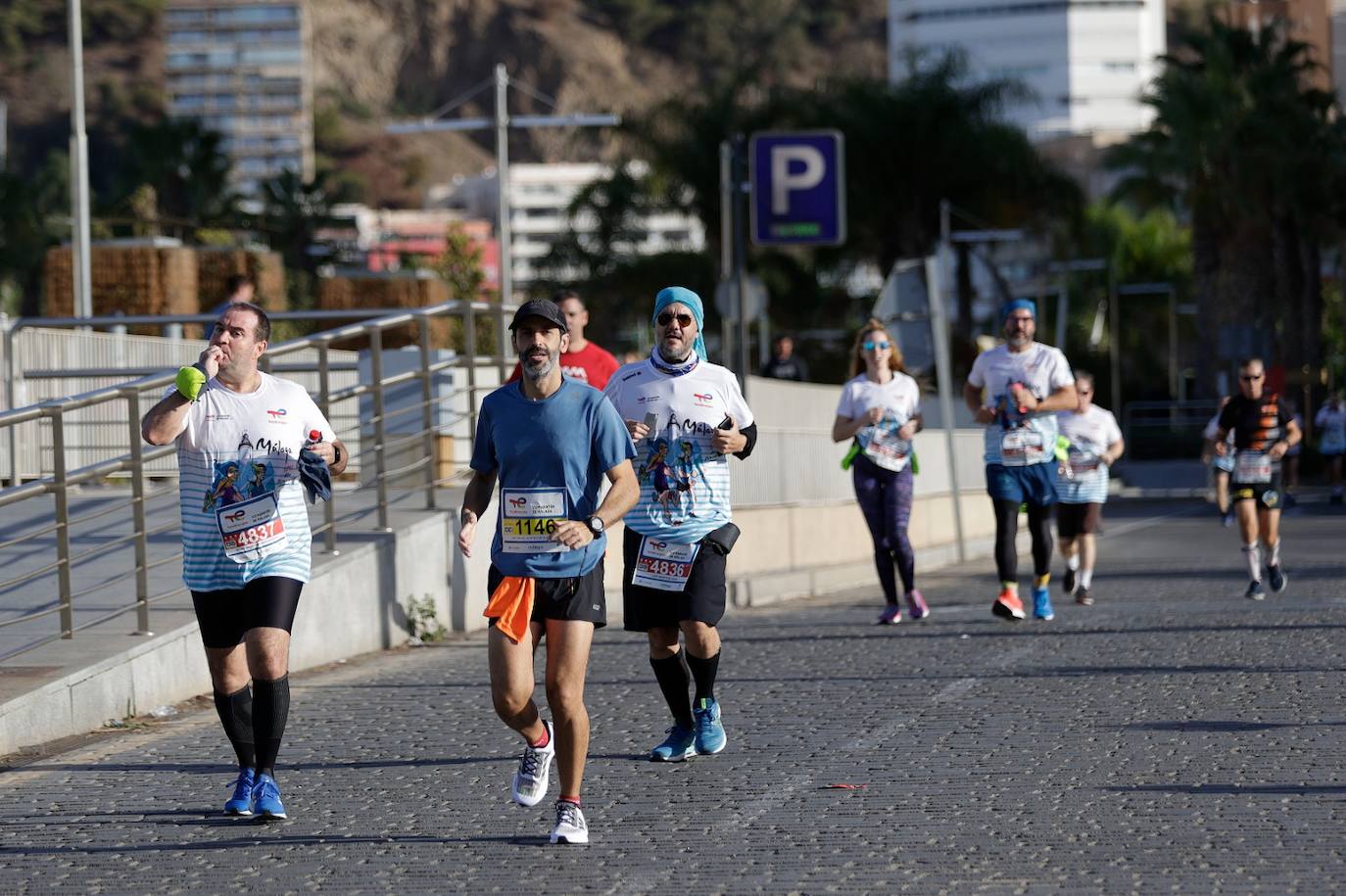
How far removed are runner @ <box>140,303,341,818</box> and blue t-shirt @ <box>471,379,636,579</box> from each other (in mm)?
829

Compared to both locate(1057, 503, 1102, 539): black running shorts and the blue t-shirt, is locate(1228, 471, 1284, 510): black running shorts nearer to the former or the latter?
locate(1057, 503, 1102, 539): black running shorts

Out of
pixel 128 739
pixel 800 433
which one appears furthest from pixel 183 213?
pixel 128 739

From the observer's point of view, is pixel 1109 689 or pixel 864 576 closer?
pixel 1109 689

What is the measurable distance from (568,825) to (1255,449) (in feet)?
32.9

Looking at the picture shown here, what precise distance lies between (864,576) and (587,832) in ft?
44.9

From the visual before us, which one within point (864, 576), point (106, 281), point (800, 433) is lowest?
point (864, 576)

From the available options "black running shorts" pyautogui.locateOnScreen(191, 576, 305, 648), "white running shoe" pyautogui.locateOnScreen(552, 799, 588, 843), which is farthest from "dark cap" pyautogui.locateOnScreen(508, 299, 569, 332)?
"white running shoe" pyautogui.locateOnScreen(552, 799, 588, 843)

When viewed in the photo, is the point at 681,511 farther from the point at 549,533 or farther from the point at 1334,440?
the point at 1334,440

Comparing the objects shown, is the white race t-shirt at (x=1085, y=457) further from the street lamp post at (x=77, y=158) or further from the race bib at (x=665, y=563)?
the street lamp post at (x=77, y=158)

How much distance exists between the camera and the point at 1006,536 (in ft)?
44.2

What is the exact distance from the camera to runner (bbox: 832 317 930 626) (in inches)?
540

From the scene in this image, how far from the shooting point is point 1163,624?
13.6m

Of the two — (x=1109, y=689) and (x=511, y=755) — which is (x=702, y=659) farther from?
(x=1109, y=689)

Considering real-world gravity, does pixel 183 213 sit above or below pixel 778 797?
above
